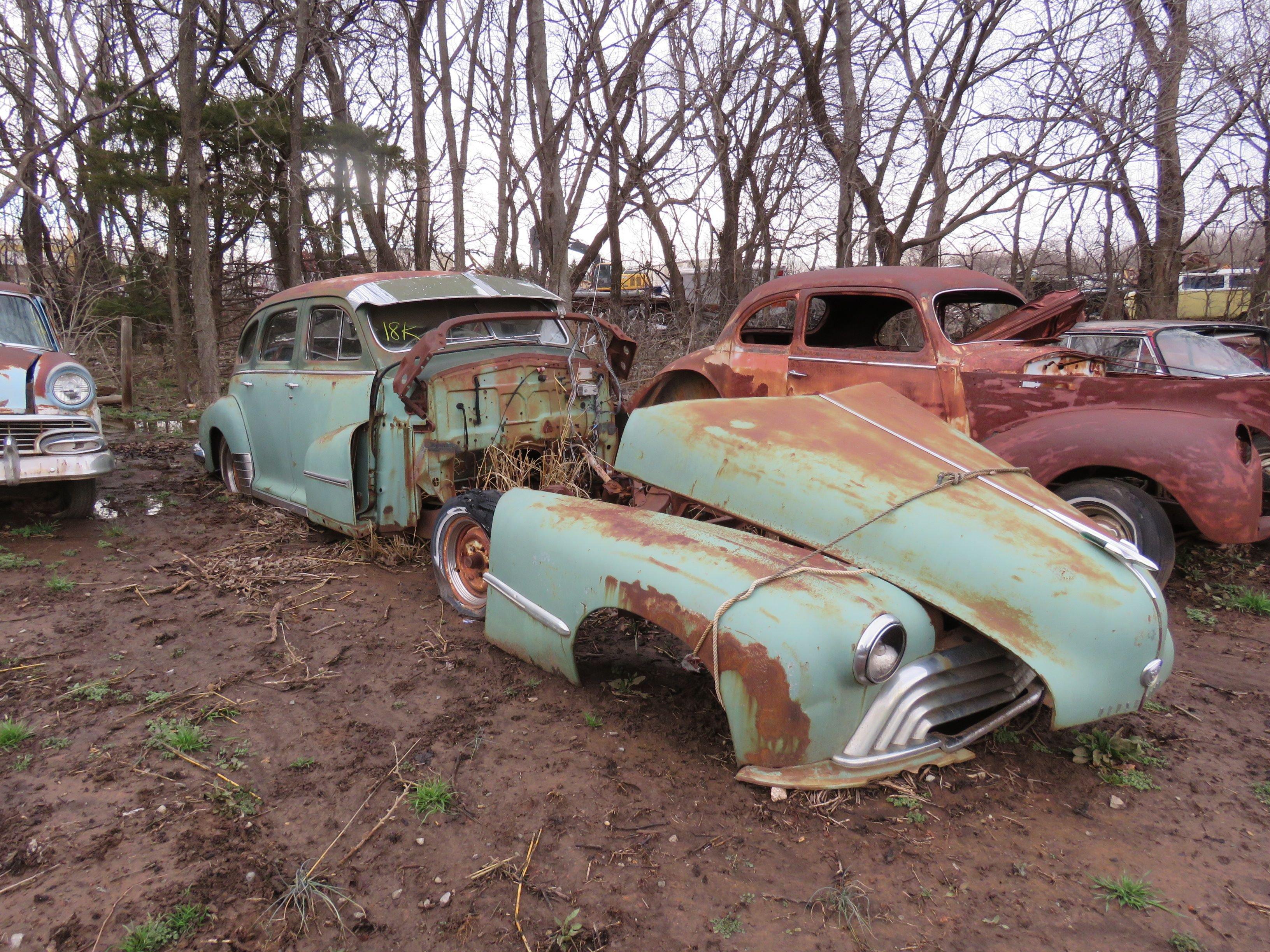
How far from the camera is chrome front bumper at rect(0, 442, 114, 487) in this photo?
5055 millimetres

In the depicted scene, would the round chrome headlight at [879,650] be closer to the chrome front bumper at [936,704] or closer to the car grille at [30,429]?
the chrome front bumper at [936,704]

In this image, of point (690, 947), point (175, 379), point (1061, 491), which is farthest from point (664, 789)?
point (175, 379)

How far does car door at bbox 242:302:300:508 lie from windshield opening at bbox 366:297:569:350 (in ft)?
3.08

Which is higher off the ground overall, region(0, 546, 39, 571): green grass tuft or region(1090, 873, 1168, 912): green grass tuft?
region(0, 546, 39, 571): green grass tuft

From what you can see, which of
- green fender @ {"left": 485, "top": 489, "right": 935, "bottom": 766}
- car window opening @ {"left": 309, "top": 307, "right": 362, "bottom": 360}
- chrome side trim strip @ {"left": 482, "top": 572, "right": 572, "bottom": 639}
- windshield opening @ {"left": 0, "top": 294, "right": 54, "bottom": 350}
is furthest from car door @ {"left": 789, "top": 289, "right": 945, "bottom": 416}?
windshield opening @ {"left": 0, "top": 294, "right": 54, "bottom": 350}

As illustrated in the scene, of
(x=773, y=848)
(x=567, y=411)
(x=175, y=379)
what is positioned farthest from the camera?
(x=175, y=379)

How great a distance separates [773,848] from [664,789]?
17.6 inches

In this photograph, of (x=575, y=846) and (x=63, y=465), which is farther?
(x=63, y=465)

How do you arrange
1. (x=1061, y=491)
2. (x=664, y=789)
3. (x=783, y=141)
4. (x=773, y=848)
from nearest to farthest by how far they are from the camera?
(x=773, y=848) < (x=664, y=789) < (x=1061, y=491) < (x=783, y=141)

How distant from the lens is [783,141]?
10.9 m

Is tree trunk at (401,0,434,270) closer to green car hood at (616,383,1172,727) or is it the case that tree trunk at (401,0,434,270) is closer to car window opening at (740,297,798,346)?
→ car window opening at (740,297,798,346)

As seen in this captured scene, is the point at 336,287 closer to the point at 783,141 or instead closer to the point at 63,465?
the point at 63,465

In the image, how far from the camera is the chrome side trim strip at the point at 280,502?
537cm

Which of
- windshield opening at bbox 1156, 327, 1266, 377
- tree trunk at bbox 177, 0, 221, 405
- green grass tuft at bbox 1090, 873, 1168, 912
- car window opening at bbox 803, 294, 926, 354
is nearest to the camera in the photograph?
green grass tuft at bbox 1090, 873, 1168, 912
